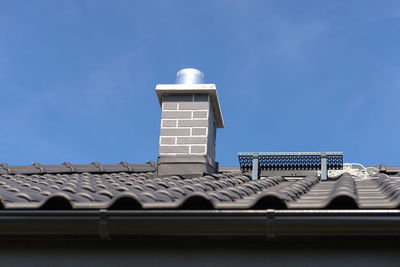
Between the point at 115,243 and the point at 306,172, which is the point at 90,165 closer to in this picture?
the point at 306,172

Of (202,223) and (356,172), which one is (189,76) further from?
(202,223)

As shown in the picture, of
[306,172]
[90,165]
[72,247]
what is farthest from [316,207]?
[90,165]

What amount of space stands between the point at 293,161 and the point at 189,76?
2.23m

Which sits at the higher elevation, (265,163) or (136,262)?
(265,163)

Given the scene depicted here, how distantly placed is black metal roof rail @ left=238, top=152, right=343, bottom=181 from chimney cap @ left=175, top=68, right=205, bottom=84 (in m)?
1.51

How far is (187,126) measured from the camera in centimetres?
758

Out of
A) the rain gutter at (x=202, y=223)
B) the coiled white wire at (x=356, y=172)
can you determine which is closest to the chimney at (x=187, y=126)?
the coiled white wire at (x=356, y=172)

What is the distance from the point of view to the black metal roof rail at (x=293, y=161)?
7.18m

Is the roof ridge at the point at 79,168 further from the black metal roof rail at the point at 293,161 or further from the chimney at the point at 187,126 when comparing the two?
the black metal roof rail at the point at 293,161

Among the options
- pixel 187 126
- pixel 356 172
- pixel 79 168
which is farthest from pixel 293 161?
pixel 79 168

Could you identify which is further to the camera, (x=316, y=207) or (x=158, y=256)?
(x=158, y=256)

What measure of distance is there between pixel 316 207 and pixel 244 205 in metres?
0.50

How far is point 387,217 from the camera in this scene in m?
3.19

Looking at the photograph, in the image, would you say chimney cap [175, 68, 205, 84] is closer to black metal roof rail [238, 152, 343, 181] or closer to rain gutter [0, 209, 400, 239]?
black metal roof rail [238, 152, 343, 181]
